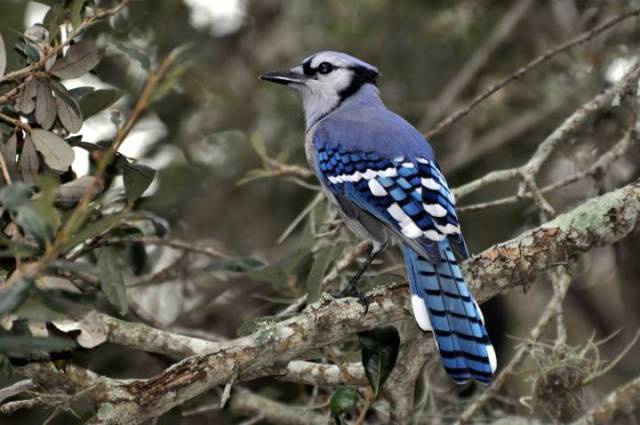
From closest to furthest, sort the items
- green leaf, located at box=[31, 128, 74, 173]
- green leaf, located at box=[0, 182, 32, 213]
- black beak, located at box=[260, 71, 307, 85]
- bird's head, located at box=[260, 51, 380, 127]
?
green leaf, located at box=[0, 182, 32, 213], green leaf, located at box=[31, 128, 74, 173], black beak, located at box=[260, 71, 307, 85], bird's head, located at box=[260, 51, 380, 127]

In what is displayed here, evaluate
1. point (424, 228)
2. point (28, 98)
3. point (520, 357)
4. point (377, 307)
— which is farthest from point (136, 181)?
point (520, 357)

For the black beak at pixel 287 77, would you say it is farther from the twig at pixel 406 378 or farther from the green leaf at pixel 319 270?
the twig at pixel 406 378

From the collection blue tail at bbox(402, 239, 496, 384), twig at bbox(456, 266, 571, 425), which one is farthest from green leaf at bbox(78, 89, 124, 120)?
twig at bbox(456, 266, 571, 425)

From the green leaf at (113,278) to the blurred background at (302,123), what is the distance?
923 millimetres

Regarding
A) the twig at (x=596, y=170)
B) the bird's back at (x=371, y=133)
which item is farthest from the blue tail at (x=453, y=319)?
the bird's back at (x=371, y=133)

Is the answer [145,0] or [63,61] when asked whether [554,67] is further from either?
[63,61]

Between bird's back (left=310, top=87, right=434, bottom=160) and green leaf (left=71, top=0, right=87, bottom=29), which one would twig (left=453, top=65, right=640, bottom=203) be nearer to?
bird's back (left=310, top=87, right=434, bottom=160)

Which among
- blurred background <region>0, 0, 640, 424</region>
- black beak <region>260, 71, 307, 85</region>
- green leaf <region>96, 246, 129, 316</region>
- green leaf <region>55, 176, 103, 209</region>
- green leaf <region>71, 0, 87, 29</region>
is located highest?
green leaf <region>71, 0, 87, 29</region>

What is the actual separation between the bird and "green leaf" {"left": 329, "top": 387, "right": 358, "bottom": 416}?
295 millimetres

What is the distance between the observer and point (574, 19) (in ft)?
16.9

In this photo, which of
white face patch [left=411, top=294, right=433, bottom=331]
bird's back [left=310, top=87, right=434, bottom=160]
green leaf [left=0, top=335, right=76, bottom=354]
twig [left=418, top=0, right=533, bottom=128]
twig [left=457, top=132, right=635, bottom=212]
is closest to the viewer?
green leaf [left=0, top=335, right=76, bottom=354]

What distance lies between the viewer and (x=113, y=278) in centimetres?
294

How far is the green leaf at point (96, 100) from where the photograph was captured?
10.0ft

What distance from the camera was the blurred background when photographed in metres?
4.45
